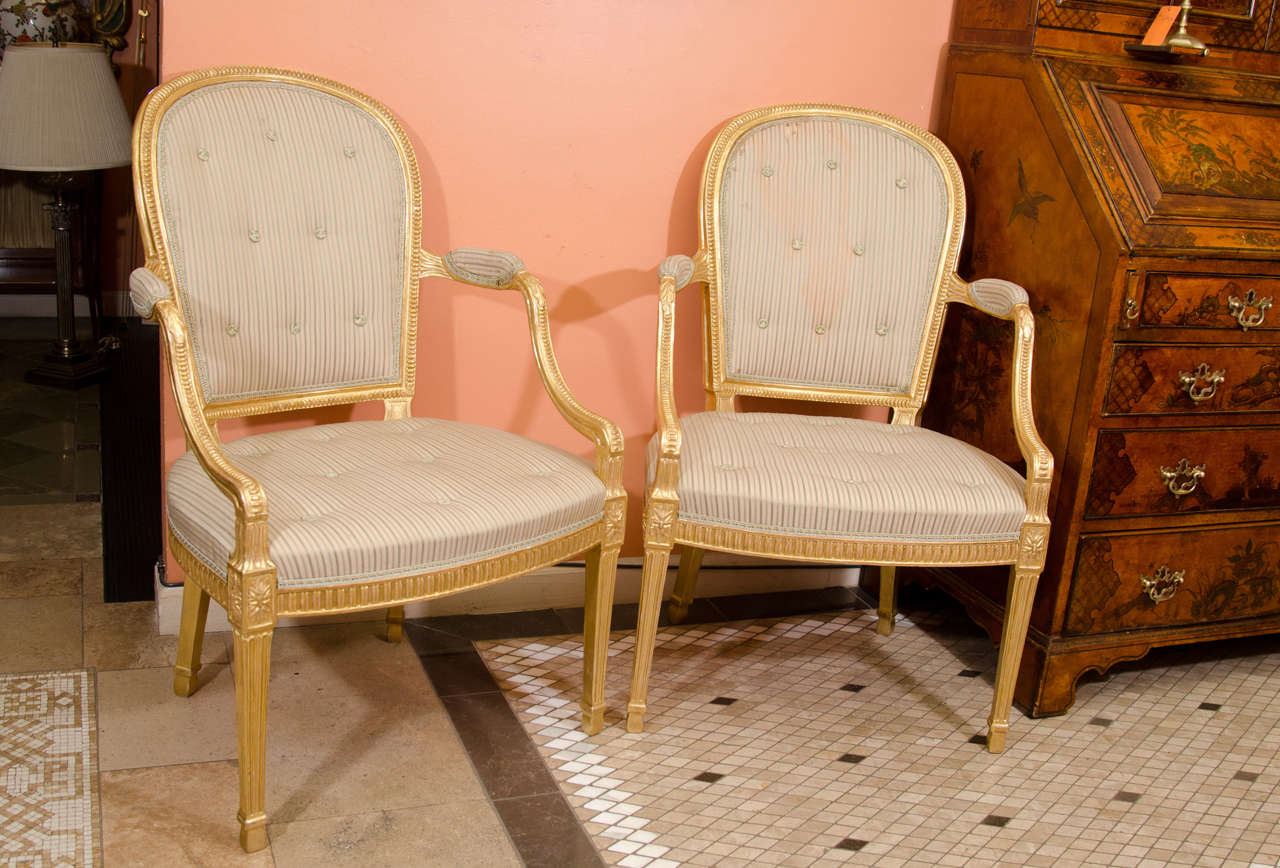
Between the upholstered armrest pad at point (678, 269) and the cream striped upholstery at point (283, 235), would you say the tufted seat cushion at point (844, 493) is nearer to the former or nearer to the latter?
the upholstered armrest pad at point (678, 269)

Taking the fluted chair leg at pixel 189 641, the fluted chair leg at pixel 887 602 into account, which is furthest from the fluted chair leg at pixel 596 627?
the fluted chair leg at pixel 887 602

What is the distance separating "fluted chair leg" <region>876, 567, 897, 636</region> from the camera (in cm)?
277

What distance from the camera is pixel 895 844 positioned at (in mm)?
2010

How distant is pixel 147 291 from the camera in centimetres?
192

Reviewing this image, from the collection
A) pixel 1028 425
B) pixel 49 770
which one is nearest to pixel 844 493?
pixel 1028 425

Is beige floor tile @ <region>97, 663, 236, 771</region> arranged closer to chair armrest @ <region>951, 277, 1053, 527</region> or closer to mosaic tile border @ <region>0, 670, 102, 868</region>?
mosaic tile border @ <region>0, 670, 102, 868</region>

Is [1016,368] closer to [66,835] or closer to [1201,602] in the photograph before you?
[1201,602]

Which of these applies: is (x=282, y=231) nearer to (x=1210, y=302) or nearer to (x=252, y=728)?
(x=252, y=728)

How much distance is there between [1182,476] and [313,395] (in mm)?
1680

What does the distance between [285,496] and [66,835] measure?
2.01 feet

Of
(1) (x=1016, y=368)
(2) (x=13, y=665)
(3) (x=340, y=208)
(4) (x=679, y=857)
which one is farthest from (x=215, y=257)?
(1) (x=1016, y=368)

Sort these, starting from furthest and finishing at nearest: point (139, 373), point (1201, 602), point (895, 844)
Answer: point (139, 373), point (1201, 602), point (895, 844)

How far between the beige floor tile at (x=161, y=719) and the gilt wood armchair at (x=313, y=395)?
0.06 m

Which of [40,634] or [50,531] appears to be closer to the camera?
[40,634]
